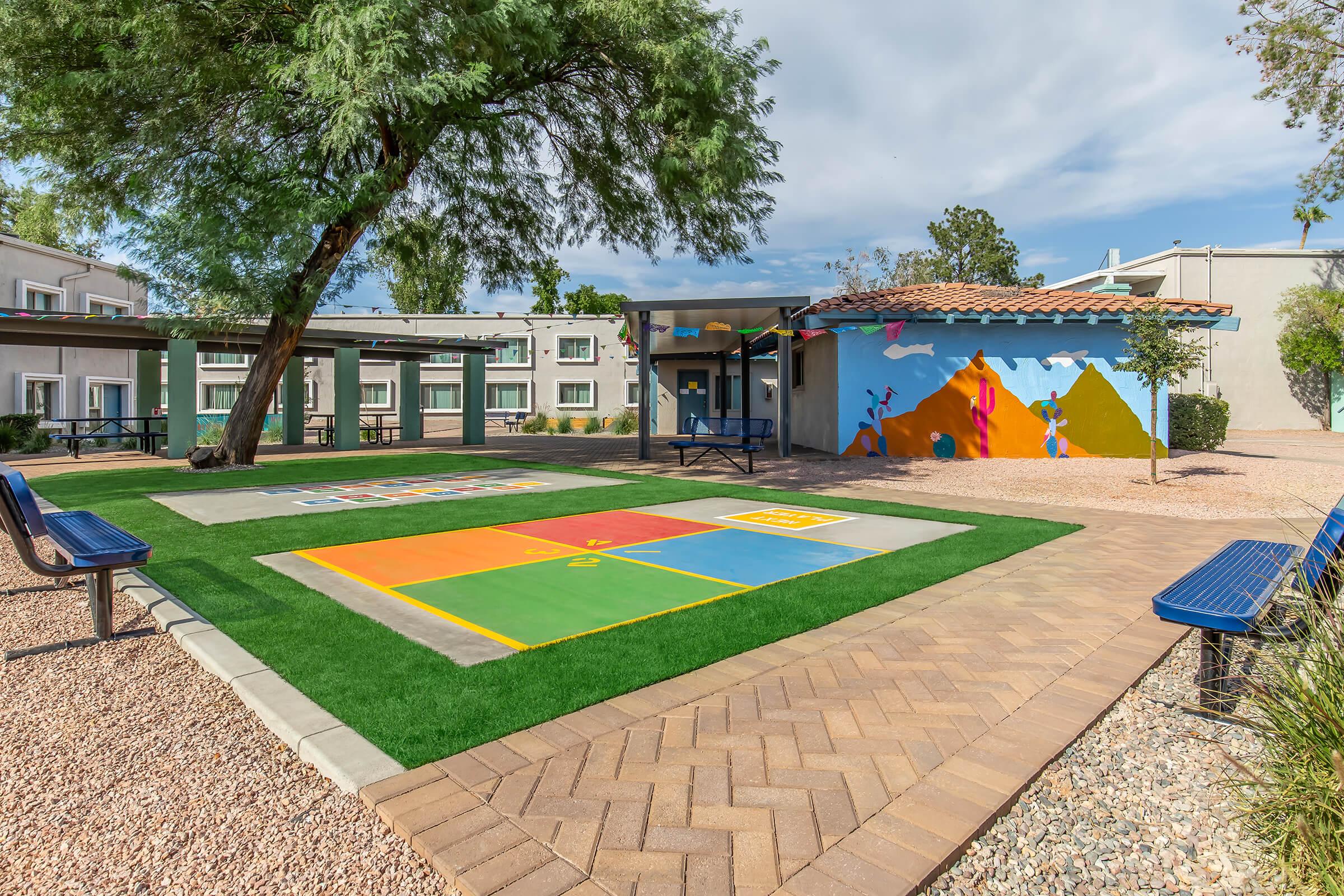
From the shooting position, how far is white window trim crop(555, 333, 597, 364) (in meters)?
37.6

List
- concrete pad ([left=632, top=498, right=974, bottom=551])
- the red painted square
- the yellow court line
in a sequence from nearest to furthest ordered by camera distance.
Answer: the yellow court line
the red painted square
concrete pad ([left=632, top=498, right=974, bottom=551])

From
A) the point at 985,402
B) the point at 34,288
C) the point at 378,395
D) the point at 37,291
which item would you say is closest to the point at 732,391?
the point at 985,402

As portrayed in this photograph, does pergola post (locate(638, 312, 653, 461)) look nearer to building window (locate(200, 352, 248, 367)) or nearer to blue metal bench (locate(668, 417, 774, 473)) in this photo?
blue metal bench (locate(668, 417, 774, 473))

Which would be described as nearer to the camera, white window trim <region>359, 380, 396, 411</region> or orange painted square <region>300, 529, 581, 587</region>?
orange painted square <region>300, 529, 581, 587</region>

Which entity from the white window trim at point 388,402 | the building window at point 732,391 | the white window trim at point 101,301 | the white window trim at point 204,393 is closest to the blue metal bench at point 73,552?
the building window at point 732,391

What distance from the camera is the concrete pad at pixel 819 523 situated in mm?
7422

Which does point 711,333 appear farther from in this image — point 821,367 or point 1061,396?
point 1061,396

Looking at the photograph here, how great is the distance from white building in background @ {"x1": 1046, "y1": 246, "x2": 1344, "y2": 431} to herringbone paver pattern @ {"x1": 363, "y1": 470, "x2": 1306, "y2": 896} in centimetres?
3106

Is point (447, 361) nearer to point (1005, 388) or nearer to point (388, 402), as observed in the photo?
point (388, 402)

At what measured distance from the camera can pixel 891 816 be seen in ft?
8.14

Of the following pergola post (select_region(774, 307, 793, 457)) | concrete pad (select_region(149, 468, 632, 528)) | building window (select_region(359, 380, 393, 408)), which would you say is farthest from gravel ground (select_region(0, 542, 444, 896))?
building window (select_region(359, 380, 393, 408))

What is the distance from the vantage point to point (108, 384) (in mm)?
33094

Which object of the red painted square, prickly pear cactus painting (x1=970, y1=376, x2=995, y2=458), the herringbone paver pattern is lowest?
the herringbone paver pattern

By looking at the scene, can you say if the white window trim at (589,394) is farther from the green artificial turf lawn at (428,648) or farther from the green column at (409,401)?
the green artificial turf lawn at (428,648)
